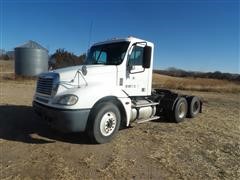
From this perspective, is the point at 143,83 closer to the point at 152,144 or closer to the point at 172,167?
the point at 152,144

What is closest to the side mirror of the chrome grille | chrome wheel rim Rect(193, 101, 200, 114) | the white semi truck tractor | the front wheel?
the white semi truck tractor

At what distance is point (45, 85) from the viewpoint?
20.6 ft

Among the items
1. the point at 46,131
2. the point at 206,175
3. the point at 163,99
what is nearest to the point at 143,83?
the point at 163,99

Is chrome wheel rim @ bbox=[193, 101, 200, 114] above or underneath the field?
above

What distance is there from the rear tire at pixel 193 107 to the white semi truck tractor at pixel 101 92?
2.11 metres

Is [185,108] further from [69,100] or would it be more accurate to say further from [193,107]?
[69,100]

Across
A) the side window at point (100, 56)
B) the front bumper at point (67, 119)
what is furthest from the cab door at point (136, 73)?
the front bumper at point (67, 119)

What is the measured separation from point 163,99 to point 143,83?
5.81 feet

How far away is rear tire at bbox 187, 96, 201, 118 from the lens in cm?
987

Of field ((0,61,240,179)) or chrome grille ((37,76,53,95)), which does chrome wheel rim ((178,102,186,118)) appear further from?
chrome grille ((37,76,53,95))

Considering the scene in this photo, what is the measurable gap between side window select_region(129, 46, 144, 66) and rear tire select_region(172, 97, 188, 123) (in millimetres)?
2594

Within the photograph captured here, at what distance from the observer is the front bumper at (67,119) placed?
5.50 m

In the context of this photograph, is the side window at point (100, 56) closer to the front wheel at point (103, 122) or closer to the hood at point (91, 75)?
the hood at point (91, 75)

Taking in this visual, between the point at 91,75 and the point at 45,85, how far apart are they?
116cm
